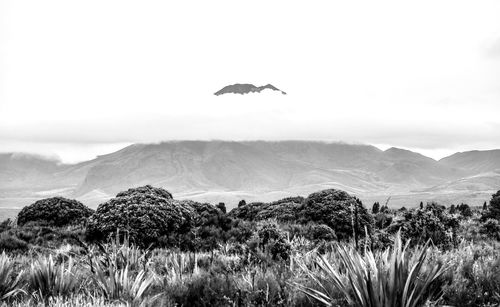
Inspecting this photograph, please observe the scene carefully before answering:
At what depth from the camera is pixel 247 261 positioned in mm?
9859

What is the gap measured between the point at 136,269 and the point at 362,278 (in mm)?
5600

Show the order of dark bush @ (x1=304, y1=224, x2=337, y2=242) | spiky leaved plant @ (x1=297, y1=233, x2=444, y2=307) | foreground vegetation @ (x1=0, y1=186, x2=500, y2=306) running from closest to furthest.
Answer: spiky leaved plant @ (x1=297, y1=233, x2=444, y2=307)
foreground vegetation @ (x1=0, y1=186, x2=500, y2=306)
dark bush @ (x1=304, y1=224, x2=337, y2=242)

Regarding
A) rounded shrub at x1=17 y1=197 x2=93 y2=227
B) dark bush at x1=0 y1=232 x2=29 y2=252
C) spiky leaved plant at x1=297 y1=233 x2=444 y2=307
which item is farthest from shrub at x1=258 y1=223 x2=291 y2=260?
rounded shrub at x1=17 y1=197 x2=93 y2=227

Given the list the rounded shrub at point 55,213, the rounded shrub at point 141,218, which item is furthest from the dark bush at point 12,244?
the rounded shrub at point 55,213

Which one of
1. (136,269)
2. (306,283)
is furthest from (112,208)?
(306,283)

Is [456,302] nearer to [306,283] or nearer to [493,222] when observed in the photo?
[306,283]

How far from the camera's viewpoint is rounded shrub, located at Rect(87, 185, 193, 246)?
48.4ft

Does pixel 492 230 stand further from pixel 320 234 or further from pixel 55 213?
pixel 55 213

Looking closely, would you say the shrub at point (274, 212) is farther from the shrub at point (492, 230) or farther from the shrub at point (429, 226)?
the shrub at point (492, 230)

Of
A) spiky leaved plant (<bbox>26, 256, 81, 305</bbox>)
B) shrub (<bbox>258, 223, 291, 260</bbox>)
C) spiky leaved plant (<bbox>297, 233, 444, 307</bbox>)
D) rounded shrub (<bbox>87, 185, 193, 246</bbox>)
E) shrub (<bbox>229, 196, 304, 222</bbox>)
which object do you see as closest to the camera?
spiky leaved plant (<bbox>297, 233, 444, 307</bbox>)

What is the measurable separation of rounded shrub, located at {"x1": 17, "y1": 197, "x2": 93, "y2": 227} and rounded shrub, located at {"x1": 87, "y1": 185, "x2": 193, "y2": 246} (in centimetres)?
709

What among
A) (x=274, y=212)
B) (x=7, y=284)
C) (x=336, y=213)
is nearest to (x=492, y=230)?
(x=336, y=213)

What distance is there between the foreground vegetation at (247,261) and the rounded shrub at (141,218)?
0.14ft

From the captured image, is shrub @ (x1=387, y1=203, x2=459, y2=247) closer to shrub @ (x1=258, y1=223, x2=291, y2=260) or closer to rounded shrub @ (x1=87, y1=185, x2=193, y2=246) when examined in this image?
shrub @ (x1=258, y1=223, x2=291, y2=260)
